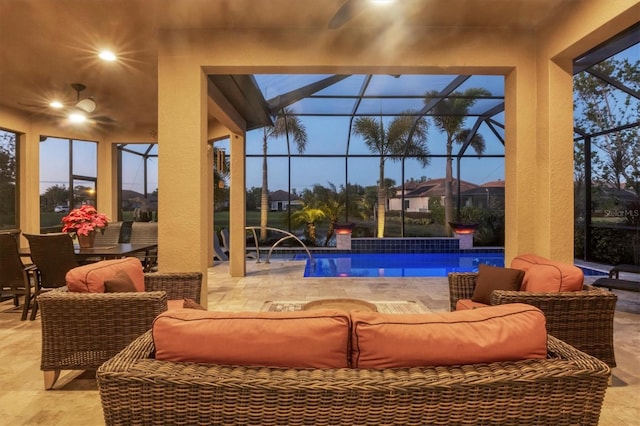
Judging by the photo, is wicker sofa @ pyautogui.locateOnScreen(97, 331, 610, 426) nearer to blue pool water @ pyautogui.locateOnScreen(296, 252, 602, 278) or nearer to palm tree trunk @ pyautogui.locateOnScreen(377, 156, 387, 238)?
blue pool water @ pyautogui.locateOnScreen(296, 252, 602, 278)

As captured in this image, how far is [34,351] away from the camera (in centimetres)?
322

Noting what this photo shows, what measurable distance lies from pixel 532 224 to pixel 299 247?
7229 mm

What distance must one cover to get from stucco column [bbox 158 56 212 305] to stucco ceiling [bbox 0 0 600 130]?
0.46 metres

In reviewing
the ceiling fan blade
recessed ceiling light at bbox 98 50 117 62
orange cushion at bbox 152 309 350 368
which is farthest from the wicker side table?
recessed ceiling light at bbox 98 50 117 62

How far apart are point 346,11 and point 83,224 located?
4050mm

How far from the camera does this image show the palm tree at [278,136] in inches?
411

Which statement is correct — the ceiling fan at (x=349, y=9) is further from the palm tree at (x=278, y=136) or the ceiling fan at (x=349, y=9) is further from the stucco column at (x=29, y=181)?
the palm tree at (x=278, y=136)

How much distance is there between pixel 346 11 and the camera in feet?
8.92

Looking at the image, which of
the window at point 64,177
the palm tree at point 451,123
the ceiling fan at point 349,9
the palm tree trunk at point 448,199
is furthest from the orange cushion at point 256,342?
the palm tree trunk at point 448,199

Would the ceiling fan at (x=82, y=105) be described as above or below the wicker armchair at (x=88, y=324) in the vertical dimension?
above

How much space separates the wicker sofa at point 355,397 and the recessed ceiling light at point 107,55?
404 centimetres

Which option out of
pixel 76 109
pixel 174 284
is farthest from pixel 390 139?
pixel 174 284

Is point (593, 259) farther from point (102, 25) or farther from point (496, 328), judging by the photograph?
point (102, 25)

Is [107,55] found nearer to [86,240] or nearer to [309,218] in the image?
[86,240]
